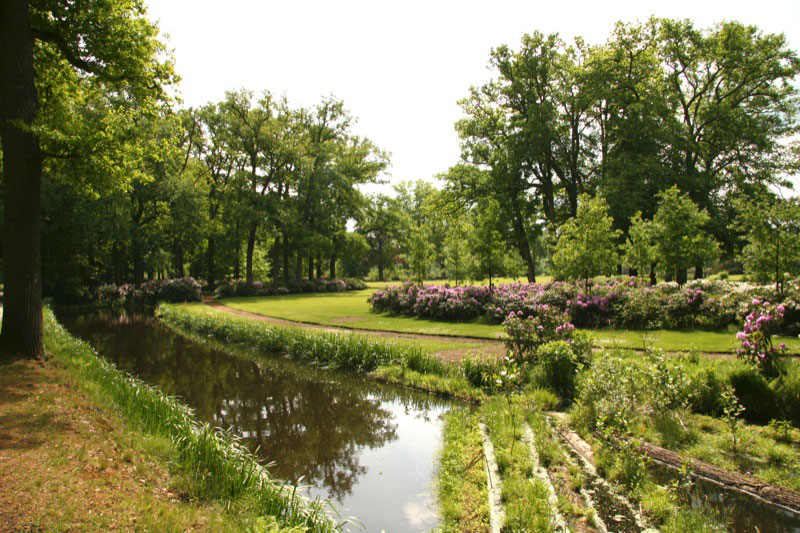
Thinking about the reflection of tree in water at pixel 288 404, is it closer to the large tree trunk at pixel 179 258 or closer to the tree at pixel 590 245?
the tree at pixel 590 245

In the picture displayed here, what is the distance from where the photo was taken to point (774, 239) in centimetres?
1423

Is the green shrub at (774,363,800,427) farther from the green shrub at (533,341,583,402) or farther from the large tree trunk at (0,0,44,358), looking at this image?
the large tree trunk at (0,0,44,358)

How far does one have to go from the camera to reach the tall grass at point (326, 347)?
11486 millimetres

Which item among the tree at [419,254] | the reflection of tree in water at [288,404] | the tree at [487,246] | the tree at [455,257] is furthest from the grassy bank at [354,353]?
the tree at [455,257]

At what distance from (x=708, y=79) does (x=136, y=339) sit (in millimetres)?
34611

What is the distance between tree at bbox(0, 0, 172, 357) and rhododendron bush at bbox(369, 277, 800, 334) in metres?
10.7

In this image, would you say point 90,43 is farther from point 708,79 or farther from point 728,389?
point 708,79

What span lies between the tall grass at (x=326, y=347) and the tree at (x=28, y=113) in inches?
257

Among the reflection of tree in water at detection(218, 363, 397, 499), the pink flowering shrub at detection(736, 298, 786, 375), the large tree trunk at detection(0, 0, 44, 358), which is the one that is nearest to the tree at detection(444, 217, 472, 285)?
the reflection of tree in water at detection(218, 363, 397, 499)

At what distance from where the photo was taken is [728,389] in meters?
7.15

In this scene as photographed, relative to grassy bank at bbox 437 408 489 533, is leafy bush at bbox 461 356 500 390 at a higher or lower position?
higher

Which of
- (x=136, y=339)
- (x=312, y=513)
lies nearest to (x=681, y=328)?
(x=312, y=513)

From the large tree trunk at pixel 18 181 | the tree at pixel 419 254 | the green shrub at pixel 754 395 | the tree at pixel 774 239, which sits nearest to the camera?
the green shrub at pixel 754 395

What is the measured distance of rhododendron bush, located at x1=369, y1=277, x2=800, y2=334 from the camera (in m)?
13.6
